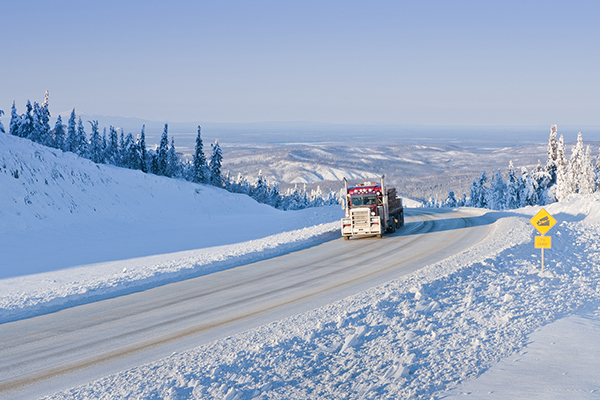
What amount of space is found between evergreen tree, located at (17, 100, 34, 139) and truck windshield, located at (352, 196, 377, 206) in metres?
73.7

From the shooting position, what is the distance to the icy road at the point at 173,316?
8.96 m

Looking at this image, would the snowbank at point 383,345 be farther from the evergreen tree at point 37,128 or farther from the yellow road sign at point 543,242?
the evergreen tree at point 37,128

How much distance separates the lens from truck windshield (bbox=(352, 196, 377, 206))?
27.7 metres


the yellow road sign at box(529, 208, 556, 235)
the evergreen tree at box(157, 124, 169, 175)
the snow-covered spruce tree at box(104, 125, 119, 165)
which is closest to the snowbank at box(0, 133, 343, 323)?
the yellow road sign at box(529, 208, 556, 235)

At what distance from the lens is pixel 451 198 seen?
109500mm

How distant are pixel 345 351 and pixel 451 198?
4156 inches

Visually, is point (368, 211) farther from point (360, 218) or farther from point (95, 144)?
point (95, 144)

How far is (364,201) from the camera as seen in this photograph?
27.8 meters

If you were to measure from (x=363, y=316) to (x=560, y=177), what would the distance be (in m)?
68.4

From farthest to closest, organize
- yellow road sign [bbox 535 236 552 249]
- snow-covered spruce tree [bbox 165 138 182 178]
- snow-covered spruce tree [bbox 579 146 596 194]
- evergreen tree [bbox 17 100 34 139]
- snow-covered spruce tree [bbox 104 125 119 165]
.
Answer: snow-covered spruce tree [bbox 165 138 182 178]
snow-covered spruce tree [bbox 104 125 119 165]
evergreen tree [bbox 17 100 34 139]
snow-covered spruce tree [bbox 579 146 596 194]
yellow road sign [bbox 535 236 552 249]

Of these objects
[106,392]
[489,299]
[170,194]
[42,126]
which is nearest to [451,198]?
[170,194]

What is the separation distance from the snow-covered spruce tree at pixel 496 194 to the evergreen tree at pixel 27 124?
82.3 meters

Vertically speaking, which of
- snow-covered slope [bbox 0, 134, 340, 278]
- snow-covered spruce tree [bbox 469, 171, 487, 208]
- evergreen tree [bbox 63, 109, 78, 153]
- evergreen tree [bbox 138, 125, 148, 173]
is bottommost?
snow-covered spruce tree [bbox 469, 171, 487, 208]

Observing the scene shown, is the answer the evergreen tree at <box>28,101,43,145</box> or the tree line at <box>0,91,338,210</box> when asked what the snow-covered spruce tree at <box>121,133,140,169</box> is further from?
the evergreen tree at <box>28,101,43,145</box>
